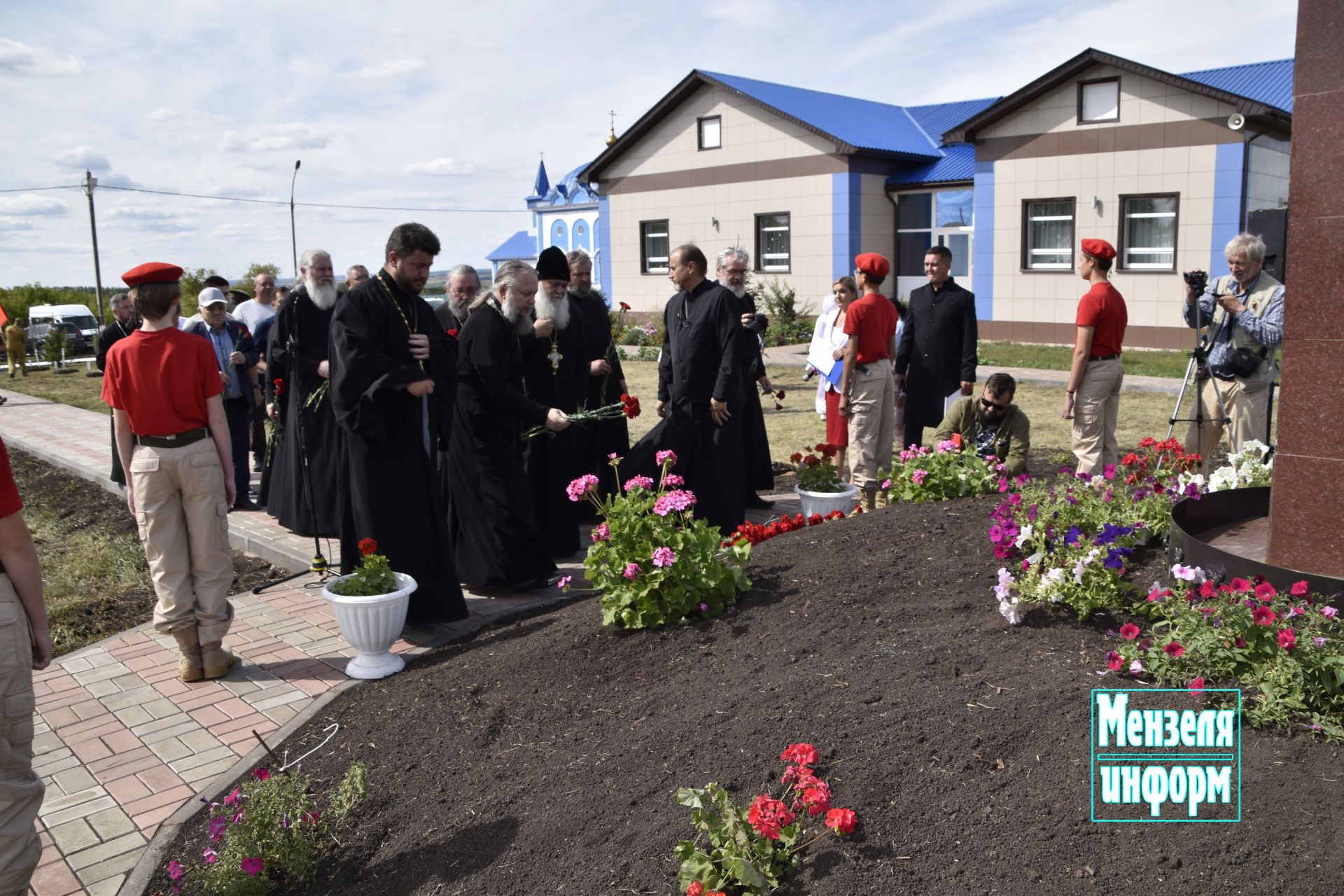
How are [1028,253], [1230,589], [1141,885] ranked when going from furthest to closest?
[1028,253], [1230,589], [1141,885]

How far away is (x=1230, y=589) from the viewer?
11.3 feet

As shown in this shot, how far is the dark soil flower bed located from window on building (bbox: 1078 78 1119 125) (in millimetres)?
17927

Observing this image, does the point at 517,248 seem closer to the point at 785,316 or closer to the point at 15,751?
the point at 785,316

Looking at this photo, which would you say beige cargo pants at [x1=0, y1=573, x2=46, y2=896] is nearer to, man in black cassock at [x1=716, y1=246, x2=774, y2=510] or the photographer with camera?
man in black cassock at [x1=716, y1=246, x2=774, y2=510]

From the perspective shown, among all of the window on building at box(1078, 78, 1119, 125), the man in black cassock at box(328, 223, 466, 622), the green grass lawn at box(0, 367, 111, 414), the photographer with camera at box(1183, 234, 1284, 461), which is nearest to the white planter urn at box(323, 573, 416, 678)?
the man in black cassock at box(328, 223, 466, 622)

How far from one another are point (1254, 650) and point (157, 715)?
14.6 feet

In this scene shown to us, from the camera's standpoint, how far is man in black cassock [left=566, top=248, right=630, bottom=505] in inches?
308

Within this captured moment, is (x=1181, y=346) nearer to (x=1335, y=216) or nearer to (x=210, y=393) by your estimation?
(x=1335, y=216)

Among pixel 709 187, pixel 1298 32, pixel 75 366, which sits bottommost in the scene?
pixel 75 366

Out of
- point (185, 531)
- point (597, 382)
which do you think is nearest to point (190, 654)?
point (185, 531)

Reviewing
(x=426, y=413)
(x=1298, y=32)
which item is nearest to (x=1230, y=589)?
(x=1298, y=32)

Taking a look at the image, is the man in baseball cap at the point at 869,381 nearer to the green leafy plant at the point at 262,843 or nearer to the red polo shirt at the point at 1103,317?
the red polo shirt at the point at 1103,317

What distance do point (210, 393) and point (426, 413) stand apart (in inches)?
43.0

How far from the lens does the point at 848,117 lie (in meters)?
26.2
